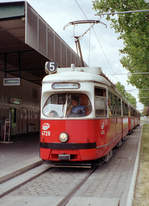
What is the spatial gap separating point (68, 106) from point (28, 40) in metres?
4.20

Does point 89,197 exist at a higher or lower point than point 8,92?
lower

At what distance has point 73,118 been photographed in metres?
8.80

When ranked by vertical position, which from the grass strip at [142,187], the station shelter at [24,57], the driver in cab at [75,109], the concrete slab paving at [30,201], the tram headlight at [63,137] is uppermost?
Result: the station shelter at [24,57]

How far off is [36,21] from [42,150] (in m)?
6.22

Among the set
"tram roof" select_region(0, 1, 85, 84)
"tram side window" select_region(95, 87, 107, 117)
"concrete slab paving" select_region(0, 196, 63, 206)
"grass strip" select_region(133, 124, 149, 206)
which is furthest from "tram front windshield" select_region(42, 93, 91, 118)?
"tram roof" select_region(0, 1, 85, 84)

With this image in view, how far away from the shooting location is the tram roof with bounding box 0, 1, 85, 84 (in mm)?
11602

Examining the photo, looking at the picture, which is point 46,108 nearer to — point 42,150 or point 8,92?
point 42,150

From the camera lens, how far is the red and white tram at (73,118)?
8.64 m

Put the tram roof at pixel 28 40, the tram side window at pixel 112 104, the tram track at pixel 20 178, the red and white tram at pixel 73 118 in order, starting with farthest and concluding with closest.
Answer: the tram roof at pixel 28 40, the tram side window at pixel 112 104, the red and white tram at pixel 73 118, the tram track at pixel 20 178

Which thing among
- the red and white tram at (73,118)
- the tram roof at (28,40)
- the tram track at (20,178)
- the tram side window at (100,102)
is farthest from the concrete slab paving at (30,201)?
the tram roof at (28,40)

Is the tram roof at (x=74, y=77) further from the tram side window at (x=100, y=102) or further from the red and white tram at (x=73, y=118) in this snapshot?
the tram side window at (x=100, y=102)

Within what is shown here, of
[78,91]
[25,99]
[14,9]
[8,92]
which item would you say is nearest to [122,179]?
[78,91]

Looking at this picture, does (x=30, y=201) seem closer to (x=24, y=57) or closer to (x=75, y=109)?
(x=75, y=109)

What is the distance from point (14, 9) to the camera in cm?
1159
